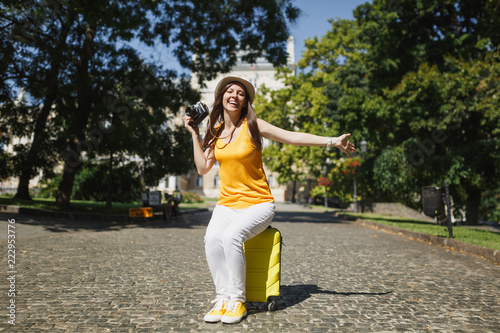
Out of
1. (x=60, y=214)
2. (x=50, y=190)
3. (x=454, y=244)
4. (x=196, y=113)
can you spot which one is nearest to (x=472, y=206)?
(x=454, y=244)

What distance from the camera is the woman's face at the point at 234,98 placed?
3.70m

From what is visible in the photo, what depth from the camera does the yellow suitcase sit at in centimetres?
351

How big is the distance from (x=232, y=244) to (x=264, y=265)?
0.43 metres

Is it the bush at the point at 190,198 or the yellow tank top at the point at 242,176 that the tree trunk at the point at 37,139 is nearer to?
the yellow tank top at the point at 242,176

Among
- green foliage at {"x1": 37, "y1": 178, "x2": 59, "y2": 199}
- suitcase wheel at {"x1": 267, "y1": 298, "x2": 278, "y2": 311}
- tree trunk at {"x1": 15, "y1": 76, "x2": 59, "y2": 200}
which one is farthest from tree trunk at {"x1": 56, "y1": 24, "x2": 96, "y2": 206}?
suitcase wheel at {"x1": 267, "y1": 298, "x2": 278, "y2": 311}

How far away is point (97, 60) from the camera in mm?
15953

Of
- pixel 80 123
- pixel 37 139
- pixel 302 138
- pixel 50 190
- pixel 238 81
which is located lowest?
pixel 50 190

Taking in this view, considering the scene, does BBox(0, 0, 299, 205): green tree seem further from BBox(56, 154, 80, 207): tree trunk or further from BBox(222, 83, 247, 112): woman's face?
BBox(222, 83, 247, 112): woman's face

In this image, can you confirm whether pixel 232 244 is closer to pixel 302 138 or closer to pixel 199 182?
pixel 302 138

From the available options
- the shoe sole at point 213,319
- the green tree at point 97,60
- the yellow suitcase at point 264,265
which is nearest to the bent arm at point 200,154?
the yellow suitcase at point 264,265

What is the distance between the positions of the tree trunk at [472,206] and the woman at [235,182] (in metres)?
16.5

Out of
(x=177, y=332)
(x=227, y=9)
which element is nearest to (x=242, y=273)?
(x=177, y=332)

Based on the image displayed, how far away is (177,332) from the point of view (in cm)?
301

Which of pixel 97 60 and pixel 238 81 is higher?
pixel 97 60
